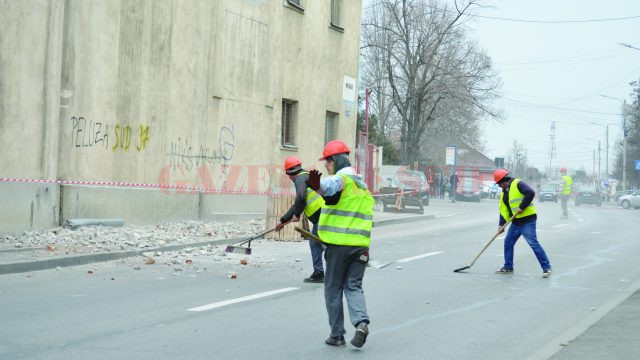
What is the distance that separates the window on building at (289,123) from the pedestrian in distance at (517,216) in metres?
12.3

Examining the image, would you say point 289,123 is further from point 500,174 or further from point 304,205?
point 304,205

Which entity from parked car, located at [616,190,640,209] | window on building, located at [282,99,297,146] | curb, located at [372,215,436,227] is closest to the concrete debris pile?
window on building, located at [282,99,297,146]

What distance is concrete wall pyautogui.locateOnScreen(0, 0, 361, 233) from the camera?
1571 centimetres

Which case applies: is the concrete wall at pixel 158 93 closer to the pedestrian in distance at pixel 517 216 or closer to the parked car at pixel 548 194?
the pedestrian in distance at pixel 517 216

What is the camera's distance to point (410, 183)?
3744 centimetres

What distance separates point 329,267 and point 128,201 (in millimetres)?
11565

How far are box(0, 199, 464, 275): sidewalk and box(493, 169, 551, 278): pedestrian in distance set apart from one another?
499 centimetres

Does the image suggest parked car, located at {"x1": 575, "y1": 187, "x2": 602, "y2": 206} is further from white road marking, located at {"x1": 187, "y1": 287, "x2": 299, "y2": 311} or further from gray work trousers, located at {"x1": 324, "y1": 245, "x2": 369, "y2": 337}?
gray work trousers, located at {"x1": 324, "y1": 245, "x2": 369, "y2": 337}

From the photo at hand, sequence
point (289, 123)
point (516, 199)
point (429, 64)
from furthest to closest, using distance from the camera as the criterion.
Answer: point (429, 64), point (289, 123), point (516, 199)

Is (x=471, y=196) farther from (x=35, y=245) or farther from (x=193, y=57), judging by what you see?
(x=35, y=245)

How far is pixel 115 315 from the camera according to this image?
869 cm

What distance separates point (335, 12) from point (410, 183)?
11844 mm

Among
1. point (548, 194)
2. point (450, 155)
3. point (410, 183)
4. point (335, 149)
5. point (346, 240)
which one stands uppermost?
point (450, 155)


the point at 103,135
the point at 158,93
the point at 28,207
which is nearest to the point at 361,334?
the point at 28,207
